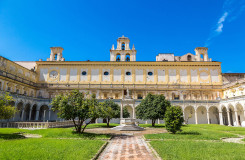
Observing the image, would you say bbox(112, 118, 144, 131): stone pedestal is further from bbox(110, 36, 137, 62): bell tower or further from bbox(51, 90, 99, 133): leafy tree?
bbox(110, 36, 137, 62): bell tower

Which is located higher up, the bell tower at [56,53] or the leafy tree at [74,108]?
the bell tower at [56,53]

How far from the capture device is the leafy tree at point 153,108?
920 inches

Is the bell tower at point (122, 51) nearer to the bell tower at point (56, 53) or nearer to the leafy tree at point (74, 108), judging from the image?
the bell tower at point (56, 53)

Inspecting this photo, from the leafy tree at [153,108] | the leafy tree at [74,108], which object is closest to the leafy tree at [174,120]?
the leafy tree at [74,108]

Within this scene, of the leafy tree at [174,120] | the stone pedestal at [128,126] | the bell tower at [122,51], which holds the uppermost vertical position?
the bell tower at [122,51]

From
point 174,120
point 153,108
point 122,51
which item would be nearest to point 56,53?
point 122,51

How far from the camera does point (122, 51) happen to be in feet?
140

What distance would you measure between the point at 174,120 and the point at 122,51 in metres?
30.4

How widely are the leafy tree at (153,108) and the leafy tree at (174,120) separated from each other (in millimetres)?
8250

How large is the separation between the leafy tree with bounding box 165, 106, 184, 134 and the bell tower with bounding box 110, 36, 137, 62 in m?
28.2

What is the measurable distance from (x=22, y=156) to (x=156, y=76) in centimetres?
3654

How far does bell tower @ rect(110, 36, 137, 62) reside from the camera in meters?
42.3

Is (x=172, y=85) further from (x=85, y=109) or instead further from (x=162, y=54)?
(x=85, y=109)

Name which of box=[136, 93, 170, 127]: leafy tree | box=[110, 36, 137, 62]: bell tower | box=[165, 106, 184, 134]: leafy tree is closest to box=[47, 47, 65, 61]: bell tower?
box=[110, 36, 137, 62]: bell tower
